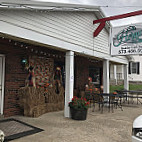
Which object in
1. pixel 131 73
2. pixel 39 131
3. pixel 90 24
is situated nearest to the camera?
pixel 39 131

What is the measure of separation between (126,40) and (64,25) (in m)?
2.80

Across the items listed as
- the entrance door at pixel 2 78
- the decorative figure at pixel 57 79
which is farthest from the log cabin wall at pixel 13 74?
the decorative figure at pixel 57 79

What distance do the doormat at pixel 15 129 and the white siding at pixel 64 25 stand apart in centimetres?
256

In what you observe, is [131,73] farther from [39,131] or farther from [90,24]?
[39,131]

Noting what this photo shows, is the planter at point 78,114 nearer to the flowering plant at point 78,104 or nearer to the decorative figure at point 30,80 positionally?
the flowering plant at point 78,104

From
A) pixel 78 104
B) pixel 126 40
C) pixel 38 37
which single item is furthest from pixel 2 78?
pixel 126 40

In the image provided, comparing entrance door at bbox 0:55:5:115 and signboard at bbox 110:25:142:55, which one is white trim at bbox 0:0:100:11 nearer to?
signboard at bbox 110:25:142:55

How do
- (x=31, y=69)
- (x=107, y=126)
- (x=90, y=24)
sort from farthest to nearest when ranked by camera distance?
(x=90, y=24) < (x=31, y=69) < (x=107, y=126)

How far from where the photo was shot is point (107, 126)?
4977 mm

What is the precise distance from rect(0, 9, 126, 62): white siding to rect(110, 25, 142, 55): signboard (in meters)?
1.00

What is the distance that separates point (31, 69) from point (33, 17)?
2371 millimetres

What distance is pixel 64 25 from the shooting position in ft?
18.7

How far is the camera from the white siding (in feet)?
13.4

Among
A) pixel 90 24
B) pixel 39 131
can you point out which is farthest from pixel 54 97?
pixel 90 24
